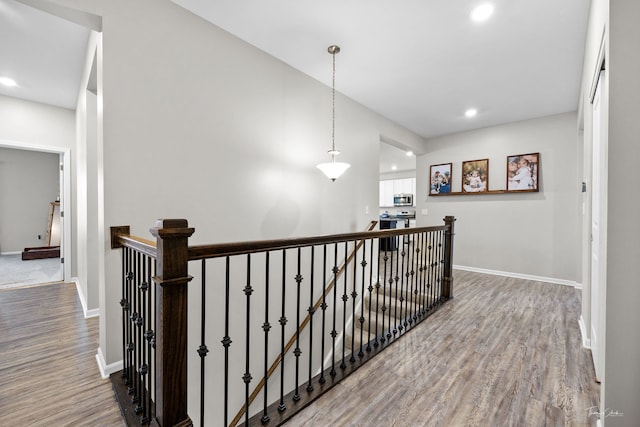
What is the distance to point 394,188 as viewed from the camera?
1014 cm

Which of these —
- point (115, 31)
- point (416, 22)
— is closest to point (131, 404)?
point (115, 31)

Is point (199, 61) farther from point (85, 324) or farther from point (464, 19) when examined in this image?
point (85, 324)

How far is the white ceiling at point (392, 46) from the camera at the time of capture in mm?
2254

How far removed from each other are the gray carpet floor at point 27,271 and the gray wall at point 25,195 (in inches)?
27.8

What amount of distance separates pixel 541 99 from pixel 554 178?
1340 millimetres

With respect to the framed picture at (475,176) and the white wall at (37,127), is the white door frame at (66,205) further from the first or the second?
the framed picture at (475,176)

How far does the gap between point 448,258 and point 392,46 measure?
2462mm

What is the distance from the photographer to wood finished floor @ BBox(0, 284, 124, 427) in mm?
1539

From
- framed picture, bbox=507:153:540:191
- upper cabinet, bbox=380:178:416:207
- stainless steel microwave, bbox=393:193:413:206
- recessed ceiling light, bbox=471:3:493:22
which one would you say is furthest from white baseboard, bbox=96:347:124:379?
upper cabinet, bbox=380:178:416:207

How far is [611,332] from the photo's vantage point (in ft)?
3.94

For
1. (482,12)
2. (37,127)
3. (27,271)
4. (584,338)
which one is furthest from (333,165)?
(27,271)

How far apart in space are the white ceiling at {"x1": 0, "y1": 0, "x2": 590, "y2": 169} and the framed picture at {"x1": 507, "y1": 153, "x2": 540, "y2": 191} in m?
0.91

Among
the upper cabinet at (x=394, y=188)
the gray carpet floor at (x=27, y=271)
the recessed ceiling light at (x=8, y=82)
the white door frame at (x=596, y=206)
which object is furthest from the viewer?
the upper cabinet at (x=394, y=188)

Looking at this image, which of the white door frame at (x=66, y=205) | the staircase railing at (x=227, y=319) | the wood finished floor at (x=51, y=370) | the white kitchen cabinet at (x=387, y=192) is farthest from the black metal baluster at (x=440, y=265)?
the white kitchen cabinet at (x=387, y=192)
